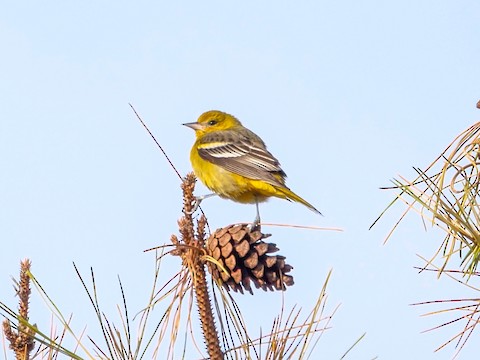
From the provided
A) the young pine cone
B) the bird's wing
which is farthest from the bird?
the young pine cone

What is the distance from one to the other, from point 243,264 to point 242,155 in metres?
4.24

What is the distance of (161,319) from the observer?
311cm

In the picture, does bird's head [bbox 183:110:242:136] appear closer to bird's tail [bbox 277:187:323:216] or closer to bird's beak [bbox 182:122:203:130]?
bird's beak [bbox 182:122:203:130]

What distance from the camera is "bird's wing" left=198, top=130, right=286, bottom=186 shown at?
6852 millimetres

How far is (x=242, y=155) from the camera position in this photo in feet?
24.3

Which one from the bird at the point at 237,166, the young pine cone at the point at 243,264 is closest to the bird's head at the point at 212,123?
the bird at the point at 237,166

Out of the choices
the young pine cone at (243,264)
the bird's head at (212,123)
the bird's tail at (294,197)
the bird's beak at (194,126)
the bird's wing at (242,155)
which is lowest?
the young pine cone at (243,264)

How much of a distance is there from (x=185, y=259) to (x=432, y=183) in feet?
3.37

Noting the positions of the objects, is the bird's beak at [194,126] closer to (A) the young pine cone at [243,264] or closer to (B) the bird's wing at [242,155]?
(B) the bird's wing at [242,155]

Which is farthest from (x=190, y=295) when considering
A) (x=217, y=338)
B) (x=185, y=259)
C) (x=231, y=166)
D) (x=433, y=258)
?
(x=231, y=166)

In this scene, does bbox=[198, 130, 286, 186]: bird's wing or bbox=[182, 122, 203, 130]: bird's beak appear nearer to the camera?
bbox=[198, 130, 286, 186]: bird's wing

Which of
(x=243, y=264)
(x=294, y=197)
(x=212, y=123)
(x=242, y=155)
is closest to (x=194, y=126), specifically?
(x=212, y=123)

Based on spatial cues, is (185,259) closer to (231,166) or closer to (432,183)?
(432,183)

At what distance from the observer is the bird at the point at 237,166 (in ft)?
22.1
